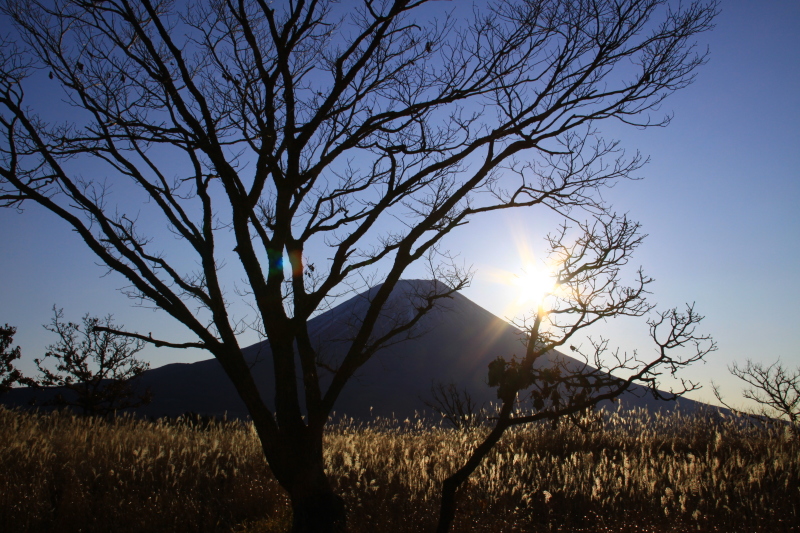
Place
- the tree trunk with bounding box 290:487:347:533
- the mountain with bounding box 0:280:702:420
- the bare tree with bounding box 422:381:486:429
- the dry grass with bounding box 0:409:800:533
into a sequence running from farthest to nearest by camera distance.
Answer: the mountain with bounding box 0:280:702:420, the bare tree with bounding box 422:381:486:429, the dry grass with bounding box 0:409:800:533, the tree trunk with bounding box 290:487:347:533

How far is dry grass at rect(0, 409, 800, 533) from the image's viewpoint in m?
5.57

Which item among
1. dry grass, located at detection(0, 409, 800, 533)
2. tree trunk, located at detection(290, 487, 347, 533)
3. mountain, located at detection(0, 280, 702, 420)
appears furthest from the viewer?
mountain, located at detection(0, 280, 702, 420)

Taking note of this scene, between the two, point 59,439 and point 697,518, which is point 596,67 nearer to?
point 697,518

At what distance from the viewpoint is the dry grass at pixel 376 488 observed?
5574mm

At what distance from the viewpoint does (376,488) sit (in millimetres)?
6508

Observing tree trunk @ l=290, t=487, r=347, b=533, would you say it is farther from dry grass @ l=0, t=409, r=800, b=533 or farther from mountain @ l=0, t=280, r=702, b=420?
mountain @ l=0, t=280, r=702, b=420

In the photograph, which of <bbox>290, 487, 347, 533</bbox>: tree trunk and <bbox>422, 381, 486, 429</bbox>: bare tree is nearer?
<bbox>290, 487, 347, 533</bbox>: tree trunk

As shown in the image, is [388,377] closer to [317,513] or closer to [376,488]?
[376,488]

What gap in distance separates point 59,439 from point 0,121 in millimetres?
4874

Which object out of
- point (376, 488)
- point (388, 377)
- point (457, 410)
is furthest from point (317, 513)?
point (388, 377)

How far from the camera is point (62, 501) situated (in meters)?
5.93

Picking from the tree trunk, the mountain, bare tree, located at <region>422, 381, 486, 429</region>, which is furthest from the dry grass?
the mountain

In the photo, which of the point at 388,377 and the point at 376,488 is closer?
the point at 376,488

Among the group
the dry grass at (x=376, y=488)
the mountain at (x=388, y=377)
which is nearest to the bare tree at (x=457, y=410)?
the dry grass at (x=376, y=488)
